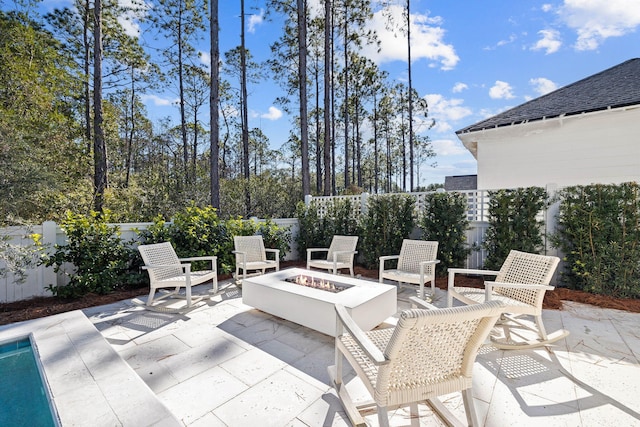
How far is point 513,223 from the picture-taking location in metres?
4.66

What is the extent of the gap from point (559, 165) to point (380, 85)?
535 inches

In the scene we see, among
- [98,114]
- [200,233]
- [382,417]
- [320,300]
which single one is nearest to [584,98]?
[320,300]

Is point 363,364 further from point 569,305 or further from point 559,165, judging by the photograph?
point 559,165

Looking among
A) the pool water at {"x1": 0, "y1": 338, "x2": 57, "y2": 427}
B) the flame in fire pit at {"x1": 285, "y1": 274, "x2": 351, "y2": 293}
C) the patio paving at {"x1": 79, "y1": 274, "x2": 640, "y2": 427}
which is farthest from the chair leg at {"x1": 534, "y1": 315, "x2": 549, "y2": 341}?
the pool water at {"x1": 0, "y1": 338, "x2": 57, "y2": 427}

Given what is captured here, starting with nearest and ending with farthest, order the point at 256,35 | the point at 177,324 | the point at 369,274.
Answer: the point at 177,324
the point at 369,274
the point at 256,35

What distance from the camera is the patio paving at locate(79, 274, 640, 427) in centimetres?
192

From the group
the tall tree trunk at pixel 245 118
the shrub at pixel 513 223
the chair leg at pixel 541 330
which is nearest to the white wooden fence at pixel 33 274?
the chair leg at pixel 541 330

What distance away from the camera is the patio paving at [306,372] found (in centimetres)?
192

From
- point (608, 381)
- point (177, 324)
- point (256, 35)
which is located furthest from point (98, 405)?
point (256, 35)

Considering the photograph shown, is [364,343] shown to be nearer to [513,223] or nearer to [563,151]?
[513,223]

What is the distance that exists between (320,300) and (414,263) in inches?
90.0

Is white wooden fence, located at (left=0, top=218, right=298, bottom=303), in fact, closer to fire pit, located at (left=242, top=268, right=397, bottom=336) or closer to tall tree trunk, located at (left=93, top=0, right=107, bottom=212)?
fire pit, located at (left=242, top=268, right=397, bottom=336)

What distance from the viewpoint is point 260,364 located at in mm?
2553

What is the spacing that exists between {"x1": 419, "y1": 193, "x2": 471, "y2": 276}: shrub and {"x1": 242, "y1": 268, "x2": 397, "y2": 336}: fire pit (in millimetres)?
2280
